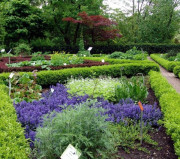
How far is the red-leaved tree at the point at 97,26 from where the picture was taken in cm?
1930

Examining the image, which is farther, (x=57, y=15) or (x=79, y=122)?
(x=57, y=15)

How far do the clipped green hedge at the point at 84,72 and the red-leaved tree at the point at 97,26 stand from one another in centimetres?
1103

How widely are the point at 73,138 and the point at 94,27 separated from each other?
1894 cm

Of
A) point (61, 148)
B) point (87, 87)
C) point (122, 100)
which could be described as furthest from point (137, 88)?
point (61, 148)

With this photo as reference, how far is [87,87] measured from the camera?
5543 mm

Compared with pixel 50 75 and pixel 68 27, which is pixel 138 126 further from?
pixel 68 27

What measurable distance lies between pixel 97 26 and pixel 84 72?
1313 centimetres

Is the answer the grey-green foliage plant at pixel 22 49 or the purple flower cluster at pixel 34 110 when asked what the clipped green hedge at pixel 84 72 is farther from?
the grey-green foliage plant at pixel 22 49

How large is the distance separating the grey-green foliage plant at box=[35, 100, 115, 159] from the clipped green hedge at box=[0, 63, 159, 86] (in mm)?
4149

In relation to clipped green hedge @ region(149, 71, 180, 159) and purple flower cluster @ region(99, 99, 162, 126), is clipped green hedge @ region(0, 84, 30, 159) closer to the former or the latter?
purple flower cluster @ region(99, 99, 162, 126)

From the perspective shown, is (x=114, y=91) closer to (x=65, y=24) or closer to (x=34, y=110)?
(x=34, y=110)

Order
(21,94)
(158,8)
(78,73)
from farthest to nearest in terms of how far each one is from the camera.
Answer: (158,8) → (78,73) → (21,94)

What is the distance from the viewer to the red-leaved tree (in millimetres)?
19297

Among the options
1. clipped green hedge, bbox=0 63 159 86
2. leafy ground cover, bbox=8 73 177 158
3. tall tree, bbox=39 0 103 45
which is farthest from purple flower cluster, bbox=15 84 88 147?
tall tree, bbox=39 0 103 45
